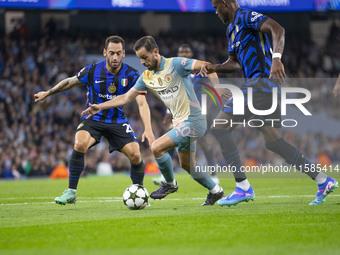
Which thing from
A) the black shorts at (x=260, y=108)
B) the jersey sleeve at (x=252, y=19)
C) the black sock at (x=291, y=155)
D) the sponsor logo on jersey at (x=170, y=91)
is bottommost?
the black sock at (x=291, y=155)

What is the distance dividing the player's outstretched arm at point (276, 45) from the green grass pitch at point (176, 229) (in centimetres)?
152

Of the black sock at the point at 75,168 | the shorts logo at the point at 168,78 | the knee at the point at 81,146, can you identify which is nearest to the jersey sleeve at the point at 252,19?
the shorts logo at the point at 168,78

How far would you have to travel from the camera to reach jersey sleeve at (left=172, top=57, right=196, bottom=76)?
23.4 ft

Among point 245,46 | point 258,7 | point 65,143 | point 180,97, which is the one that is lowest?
point 65,143

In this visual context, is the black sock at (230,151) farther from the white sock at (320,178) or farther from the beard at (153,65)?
the beard at (153,65)

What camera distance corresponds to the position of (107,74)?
27.3 ft

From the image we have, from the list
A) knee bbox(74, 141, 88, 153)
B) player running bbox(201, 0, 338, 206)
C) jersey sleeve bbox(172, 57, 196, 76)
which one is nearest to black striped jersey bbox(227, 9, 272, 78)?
player running bbox(201, 0, 338, 206)

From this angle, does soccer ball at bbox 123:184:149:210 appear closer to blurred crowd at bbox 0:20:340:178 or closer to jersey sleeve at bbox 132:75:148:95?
jersey sleeve at bbox 132:75:148:95

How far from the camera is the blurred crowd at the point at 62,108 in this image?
810 inches

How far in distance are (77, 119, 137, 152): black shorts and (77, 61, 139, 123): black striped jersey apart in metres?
0.09

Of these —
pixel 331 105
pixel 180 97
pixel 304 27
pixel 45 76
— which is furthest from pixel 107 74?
pixel 304 27

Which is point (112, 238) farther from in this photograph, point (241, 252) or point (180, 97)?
point (180, 97)

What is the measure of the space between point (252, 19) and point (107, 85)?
95.5 inches

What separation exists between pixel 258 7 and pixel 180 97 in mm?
14401
